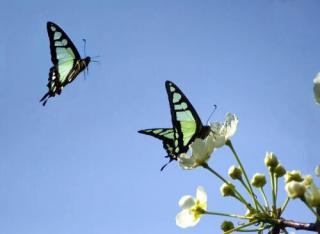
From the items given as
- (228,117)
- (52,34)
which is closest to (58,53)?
(52,34)

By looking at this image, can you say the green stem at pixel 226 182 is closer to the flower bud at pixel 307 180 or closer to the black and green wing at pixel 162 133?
the flower bud at pixel 307 180

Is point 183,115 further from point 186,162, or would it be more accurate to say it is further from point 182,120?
point 186,162

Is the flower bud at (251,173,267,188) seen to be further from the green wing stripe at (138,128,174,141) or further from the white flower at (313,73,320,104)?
the green wing stripe at (138,128,174,141)

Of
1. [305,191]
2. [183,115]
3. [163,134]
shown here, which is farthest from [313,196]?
[163,134]

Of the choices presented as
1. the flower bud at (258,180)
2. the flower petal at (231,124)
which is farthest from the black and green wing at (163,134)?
the flower bud at (258,180)

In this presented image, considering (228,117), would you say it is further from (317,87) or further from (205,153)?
(317,87)

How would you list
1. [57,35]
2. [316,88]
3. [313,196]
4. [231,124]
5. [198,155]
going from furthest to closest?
[57,35]
[231,124]
[198,155]
[316,88]
[313,196]
